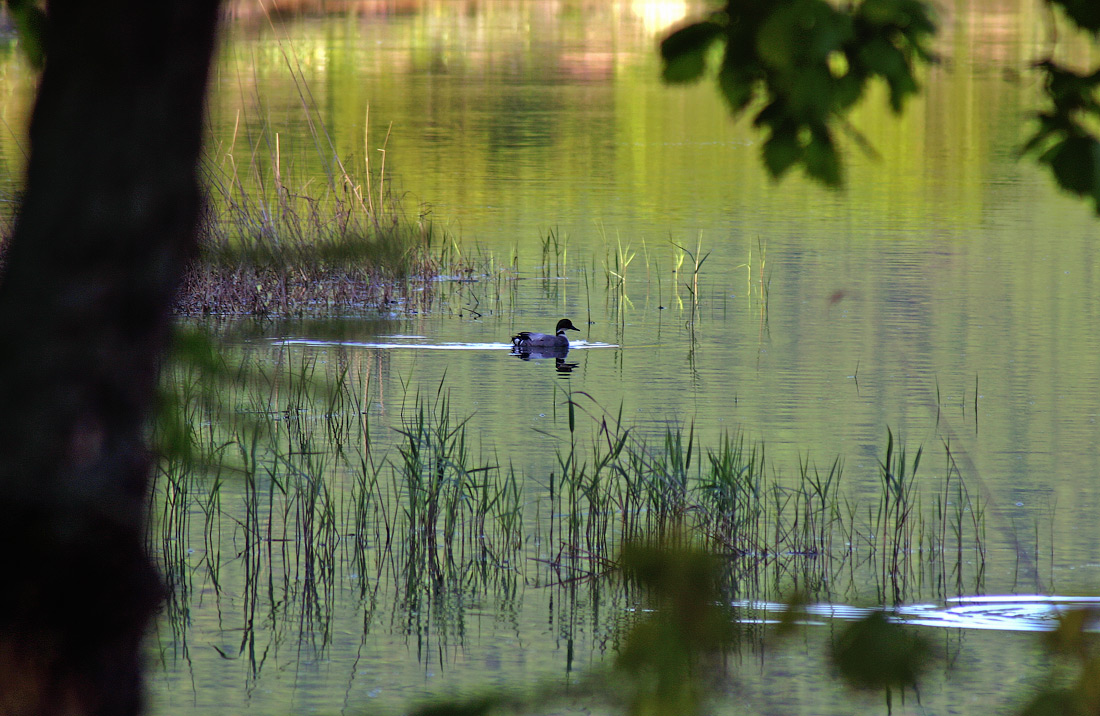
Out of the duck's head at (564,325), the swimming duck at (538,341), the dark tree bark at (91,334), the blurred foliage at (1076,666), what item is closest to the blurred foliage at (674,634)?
the blurred foliage at (1076,666)

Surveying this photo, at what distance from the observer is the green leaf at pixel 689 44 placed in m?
2.89

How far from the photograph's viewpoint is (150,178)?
2096mm

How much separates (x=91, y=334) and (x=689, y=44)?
127cm

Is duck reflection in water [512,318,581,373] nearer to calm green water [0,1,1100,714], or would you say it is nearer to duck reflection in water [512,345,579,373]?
duck reflection in water [512,345,579,373]

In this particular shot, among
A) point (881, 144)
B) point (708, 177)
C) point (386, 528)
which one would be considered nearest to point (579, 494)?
point (386, 528)

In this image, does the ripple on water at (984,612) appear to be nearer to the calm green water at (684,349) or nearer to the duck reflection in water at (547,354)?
the calm green water at (684,349)

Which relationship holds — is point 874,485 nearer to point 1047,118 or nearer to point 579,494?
point 579,494

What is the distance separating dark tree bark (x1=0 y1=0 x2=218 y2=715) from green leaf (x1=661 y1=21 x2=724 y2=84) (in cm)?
99

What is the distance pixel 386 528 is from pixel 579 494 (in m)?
1.44

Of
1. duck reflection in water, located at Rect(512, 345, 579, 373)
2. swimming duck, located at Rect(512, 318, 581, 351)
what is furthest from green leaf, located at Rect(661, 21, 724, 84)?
swimming duck, located at Rect(512, 318, 581, 351)

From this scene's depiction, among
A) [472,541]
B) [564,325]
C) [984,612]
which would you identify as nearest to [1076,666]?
[984,612]

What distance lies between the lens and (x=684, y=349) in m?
13.6

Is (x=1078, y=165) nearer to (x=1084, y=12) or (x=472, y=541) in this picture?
(x=1084, y=12)

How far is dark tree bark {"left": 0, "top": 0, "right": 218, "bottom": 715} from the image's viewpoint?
2.02 m
